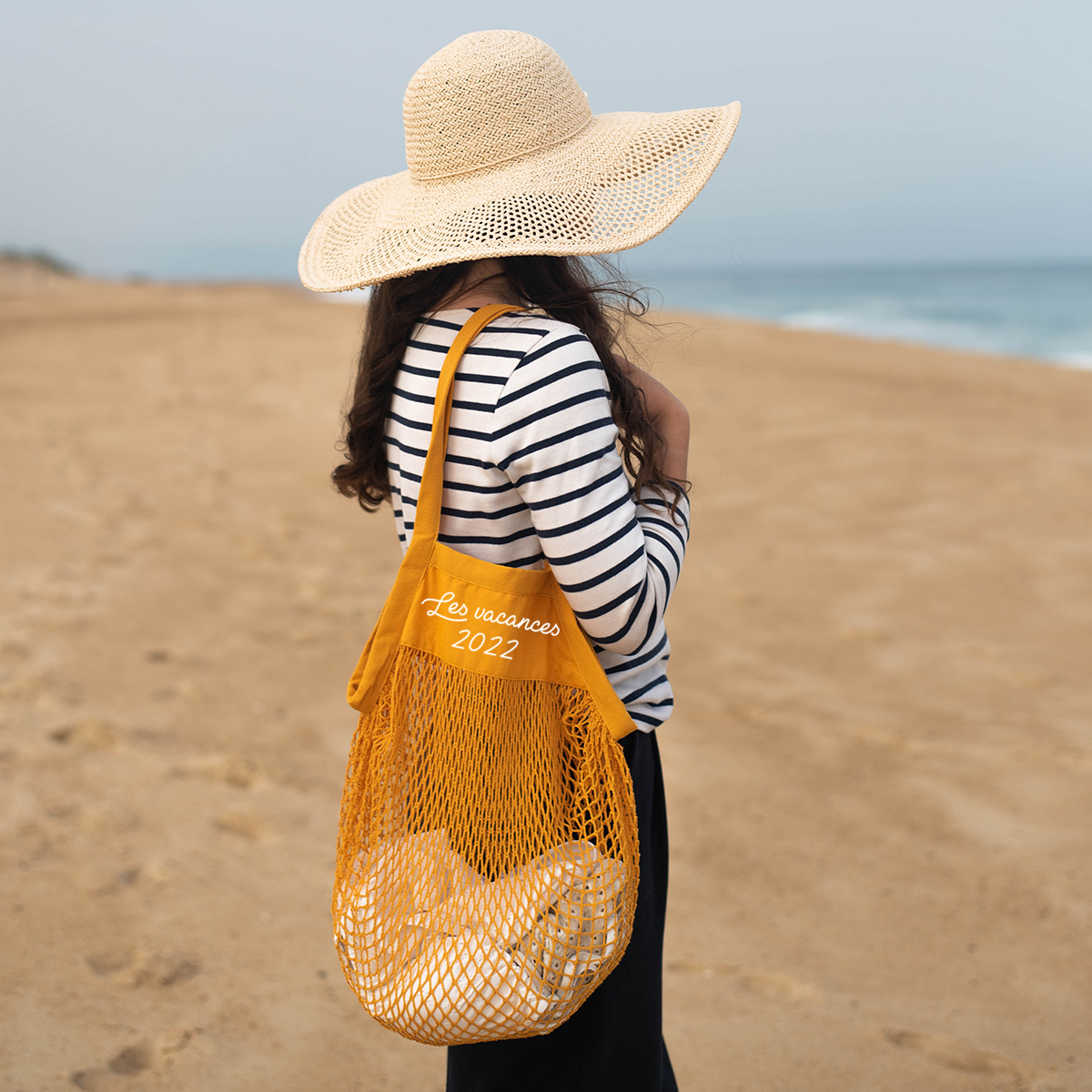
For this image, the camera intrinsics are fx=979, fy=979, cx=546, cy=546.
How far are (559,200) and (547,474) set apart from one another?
381 millimetres

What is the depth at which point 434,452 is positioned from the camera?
116 centimetres

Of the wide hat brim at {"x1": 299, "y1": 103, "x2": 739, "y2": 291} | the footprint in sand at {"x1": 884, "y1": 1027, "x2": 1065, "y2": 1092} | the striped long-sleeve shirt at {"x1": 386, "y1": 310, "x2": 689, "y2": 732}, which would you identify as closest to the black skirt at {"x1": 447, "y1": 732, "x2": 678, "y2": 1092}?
the striped long-sleeve shirt at {"x1": 386, "y1": 310, "x2": 689, "y2": 732}

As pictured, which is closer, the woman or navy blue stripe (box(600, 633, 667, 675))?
the woman

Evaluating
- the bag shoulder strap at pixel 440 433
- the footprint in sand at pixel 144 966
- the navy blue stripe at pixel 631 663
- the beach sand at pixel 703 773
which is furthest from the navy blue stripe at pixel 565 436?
Answer: the footprint in sand at pixel 144 966

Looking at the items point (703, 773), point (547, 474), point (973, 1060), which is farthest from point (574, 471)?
point (703, 773)

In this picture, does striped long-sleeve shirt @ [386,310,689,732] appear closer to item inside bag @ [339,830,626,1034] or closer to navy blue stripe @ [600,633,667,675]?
navy blue stripe @ [600,633,667,675]

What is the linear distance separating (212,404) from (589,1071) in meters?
7.88

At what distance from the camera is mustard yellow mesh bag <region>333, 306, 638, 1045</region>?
45.8 inches

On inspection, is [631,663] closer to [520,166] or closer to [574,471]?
[574,471]

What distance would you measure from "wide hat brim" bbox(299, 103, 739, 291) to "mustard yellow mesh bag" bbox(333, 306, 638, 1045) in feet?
0.39

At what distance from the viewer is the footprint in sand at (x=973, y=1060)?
78.1 inches

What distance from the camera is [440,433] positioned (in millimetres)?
1160

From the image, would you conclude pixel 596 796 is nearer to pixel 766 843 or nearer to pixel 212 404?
pixel 766 843

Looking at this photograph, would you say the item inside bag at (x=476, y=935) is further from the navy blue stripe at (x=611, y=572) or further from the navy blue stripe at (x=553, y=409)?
the navy blue stripe at (x=553, y=409)
